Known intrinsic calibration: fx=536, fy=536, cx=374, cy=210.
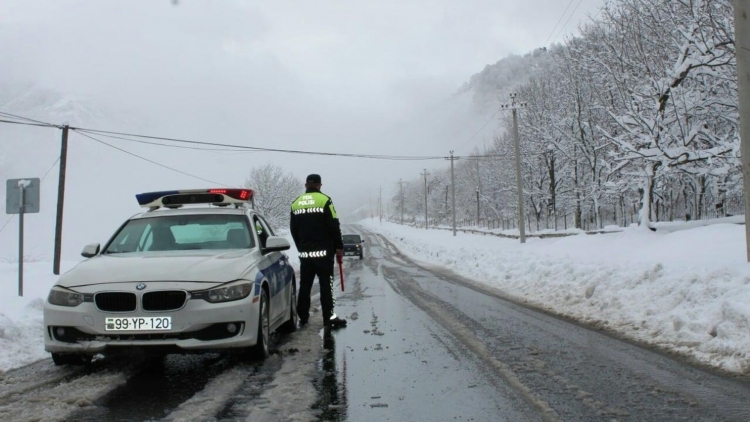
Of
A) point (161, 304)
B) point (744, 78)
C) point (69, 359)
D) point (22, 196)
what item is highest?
point (744, 78)

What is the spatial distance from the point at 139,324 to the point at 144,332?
8 cm

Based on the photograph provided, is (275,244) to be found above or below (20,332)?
above

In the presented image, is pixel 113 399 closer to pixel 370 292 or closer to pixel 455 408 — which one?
pixel 455 408

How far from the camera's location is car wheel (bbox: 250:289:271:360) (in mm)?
5094

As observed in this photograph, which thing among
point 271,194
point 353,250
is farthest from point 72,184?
point 353,250

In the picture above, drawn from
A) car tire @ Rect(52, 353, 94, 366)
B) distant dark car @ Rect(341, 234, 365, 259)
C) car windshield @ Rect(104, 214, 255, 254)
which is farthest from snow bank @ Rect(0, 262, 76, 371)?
distant dark car @ Rect(341, 234, 365, 259)

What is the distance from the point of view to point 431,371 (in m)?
4.82

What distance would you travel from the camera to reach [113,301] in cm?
458

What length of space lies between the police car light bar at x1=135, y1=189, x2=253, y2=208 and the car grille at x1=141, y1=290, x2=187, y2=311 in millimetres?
2377

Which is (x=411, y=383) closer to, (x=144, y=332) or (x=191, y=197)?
(x=144, y=332)

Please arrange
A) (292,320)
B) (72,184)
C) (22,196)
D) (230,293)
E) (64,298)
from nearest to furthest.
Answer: (64,298) → (230,293) → (292,320) → (22,196) → (72,184)

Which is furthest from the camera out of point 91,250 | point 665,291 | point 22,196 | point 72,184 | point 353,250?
point 72,184

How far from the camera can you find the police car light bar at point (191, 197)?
22.2 feet

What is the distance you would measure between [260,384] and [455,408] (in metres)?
1.62
